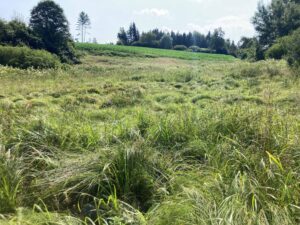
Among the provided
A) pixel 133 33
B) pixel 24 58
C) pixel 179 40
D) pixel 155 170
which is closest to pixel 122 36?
pixel 133 33

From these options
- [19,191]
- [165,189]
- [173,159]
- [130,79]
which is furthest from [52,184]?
[130,79]

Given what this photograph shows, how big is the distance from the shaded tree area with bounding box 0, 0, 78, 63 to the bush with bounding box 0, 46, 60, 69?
3879 mm

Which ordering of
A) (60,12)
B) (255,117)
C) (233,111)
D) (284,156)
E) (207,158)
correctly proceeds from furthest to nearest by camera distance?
1. (60,12)
2. (233,111)
3. (255,117)
4. (207,158)
5. (284,156)

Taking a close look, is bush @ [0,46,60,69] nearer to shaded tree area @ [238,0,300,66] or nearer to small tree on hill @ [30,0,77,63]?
small tree on hill @ [30,0,77,63]

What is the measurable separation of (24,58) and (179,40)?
2484 inches

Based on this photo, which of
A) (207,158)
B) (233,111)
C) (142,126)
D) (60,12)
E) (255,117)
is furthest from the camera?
(60,12)

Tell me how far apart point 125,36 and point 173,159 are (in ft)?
263

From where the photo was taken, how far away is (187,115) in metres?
4.24

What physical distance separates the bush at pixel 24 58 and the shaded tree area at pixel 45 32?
3879 millimetres

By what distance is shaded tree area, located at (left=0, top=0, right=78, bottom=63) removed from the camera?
3183cm

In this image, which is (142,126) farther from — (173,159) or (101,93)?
(101,93)

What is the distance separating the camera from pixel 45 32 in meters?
34.9

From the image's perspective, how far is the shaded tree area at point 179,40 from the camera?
72438 millimetres

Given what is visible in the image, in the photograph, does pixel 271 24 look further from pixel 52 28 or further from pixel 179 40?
pixel 179 40
